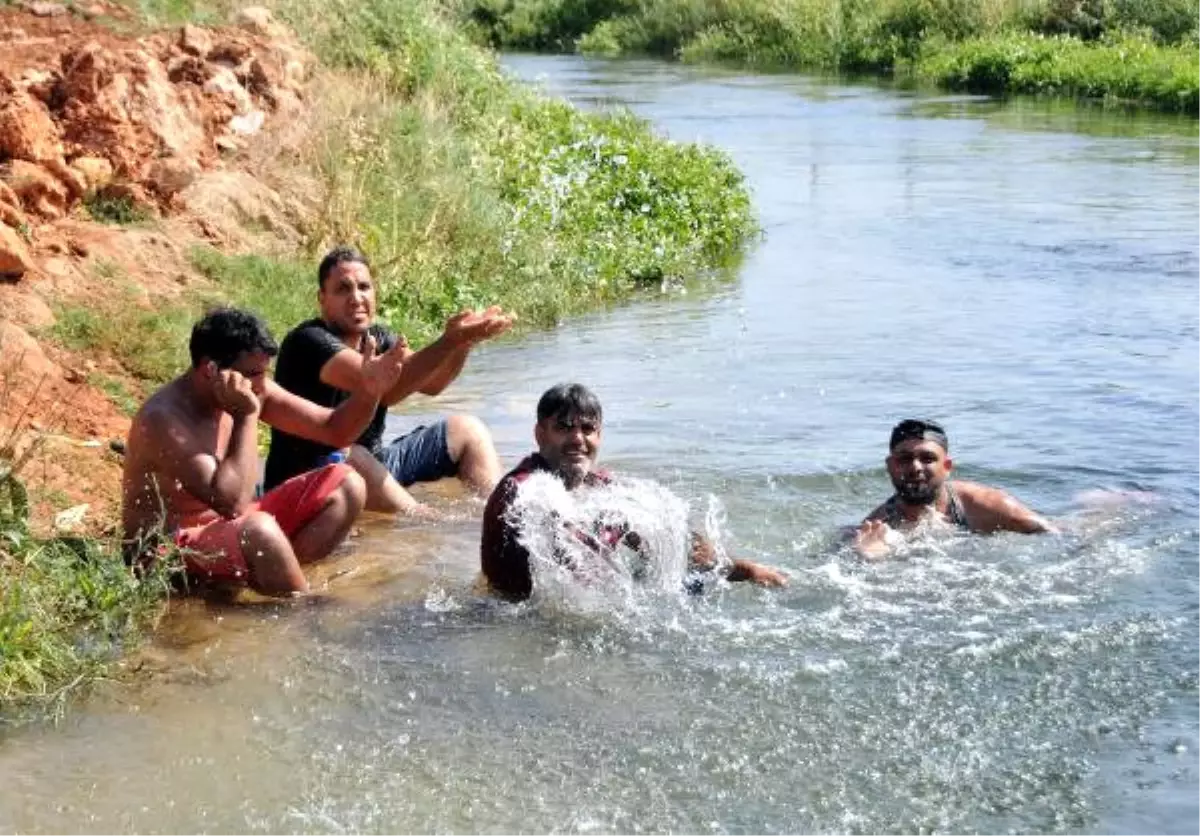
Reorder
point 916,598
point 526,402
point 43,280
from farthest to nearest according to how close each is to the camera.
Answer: point 526,402 < point 43,280 < point 916,598

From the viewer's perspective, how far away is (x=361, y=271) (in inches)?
316

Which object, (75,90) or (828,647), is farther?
(75,90)

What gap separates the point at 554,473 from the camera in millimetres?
6969

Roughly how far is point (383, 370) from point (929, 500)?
8.12 feet

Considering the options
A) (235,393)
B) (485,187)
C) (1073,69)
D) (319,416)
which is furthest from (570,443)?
(1073,69)

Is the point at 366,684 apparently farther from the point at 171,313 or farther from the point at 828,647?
the point at 171,313

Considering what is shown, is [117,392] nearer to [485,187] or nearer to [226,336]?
[226,336]

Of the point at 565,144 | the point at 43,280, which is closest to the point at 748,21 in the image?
the point at 565,144

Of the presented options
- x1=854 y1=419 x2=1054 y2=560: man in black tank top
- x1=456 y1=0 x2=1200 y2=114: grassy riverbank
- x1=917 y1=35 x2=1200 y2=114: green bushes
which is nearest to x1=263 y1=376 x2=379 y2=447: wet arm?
x1=854 y1=419 x2=1054 y2=560: man in black tank top

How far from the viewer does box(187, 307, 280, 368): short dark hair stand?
6.89 m

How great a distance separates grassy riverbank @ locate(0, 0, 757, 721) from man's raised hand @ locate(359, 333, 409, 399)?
1.17m

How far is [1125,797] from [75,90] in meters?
8.43

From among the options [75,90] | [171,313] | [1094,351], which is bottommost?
[1094,351]

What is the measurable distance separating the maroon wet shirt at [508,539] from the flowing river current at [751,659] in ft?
0.36
